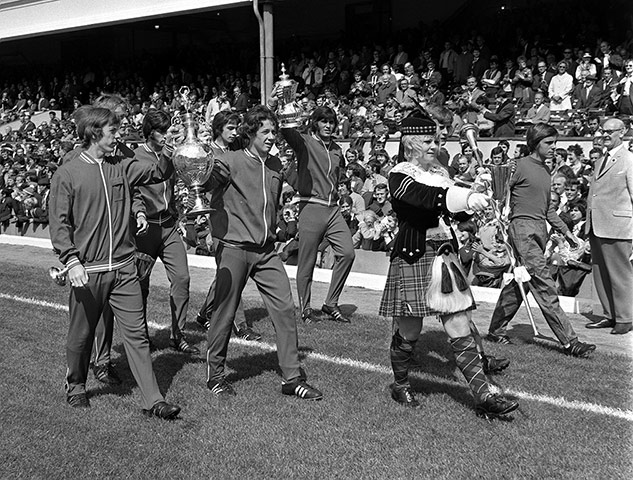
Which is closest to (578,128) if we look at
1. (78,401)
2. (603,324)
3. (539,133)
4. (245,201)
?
(603,324)

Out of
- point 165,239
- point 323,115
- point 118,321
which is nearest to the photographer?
point 118,321

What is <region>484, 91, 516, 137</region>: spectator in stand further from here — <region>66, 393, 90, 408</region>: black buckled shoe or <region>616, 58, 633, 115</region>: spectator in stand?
<region>66, 393, 90, 408</region>: black buckled shoe

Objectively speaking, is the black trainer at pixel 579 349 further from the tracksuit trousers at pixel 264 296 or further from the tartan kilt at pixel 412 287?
the tracksuit trousers at pixel 264 296

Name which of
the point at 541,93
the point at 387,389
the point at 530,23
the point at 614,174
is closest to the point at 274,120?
the point at 387,389

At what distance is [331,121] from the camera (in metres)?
8.09

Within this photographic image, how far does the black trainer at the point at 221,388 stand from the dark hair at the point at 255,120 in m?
1.78

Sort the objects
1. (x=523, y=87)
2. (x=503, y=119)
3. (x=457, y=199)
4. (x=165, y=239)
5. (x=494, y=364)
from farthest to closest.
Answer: (x=523, y=87)
(x=503, y=119)
(x=165, y=239)
(x=494, y=364)
(x=457, y=199)

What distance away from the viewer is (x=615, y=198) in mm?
7727

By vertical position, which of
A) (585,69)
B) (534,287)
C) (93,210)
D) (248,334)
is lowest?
(248,334)

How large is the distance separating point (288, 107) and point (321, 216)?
2.18 meters

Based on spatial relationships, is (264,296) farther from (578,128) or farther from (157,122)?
(578,128)

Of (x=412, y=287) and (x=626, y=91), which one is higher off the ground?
(x=626, y=91)

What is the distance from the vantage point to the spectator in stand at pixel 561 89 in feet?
45.4

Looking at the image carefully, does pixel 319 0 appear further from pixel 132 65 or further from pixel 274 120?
pixel 274 120
